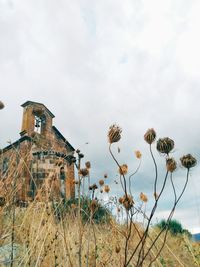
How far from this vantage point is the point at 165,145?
5.32ft

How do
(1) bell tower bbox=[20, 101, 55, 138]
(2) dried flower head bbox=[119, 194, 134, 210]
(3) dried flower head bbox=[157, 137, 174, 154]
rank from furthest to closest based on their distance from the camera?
(1) bell tower bbox=[20, 101, 55, 138], (3) dried flower head bbox=[157, 137, 174, 154], (2) dried flower head bbox=[119, 194, 134, 210]

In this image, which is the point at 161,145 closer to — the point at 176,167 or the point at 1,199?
the point at 176,167

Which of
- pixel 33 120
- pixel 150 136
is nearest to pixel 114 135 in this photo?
pixel 150 136

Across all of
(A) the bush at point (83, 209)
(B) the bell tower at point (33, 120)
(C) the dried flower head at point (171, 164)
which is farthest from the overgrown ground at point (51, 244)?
(B) the bell tower at point (33, 120)

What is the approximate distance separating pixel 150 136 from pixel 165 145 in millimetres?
110

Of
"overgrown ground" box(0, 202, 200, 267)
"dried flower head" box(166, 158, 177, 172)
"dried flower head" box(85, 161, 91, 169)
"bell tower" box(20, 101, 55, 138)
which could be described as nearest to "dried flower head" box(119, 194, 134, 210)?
"overgrown ground" box(0, 202, 200, 267)

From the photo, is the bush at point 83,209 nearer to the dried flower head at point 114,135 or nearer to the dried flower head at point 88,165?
the dried flower head at point 88,165

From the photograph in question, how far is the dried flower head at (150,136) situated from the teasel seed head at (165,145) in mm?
57

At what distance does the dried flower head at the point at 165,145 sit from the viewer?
64.1 inches

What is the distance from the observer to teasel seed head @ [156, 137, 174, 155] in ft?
5.34

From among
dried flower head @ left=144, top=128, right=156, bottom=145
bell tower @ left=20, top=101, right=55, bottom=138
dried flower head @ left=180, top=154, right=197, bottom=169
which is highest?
bell tower @ left=20, top=101, right=55, bottom=138

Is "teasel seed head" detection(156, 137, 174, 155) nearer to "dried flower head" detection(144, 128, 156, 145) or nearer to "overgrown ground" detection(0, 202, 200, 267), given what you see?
"dried flower head" detection(144, 128, 156, 145)

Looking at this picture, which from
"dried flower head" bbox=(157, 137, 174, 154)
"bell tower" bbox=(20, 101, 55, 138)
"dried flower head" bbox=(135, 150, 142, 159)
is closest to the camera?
"dried flower head" bbox=(157, 137, 174, 154)

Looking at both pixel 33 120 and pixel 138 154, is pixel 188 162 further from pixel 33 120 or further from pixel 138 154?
pixel 33 120
